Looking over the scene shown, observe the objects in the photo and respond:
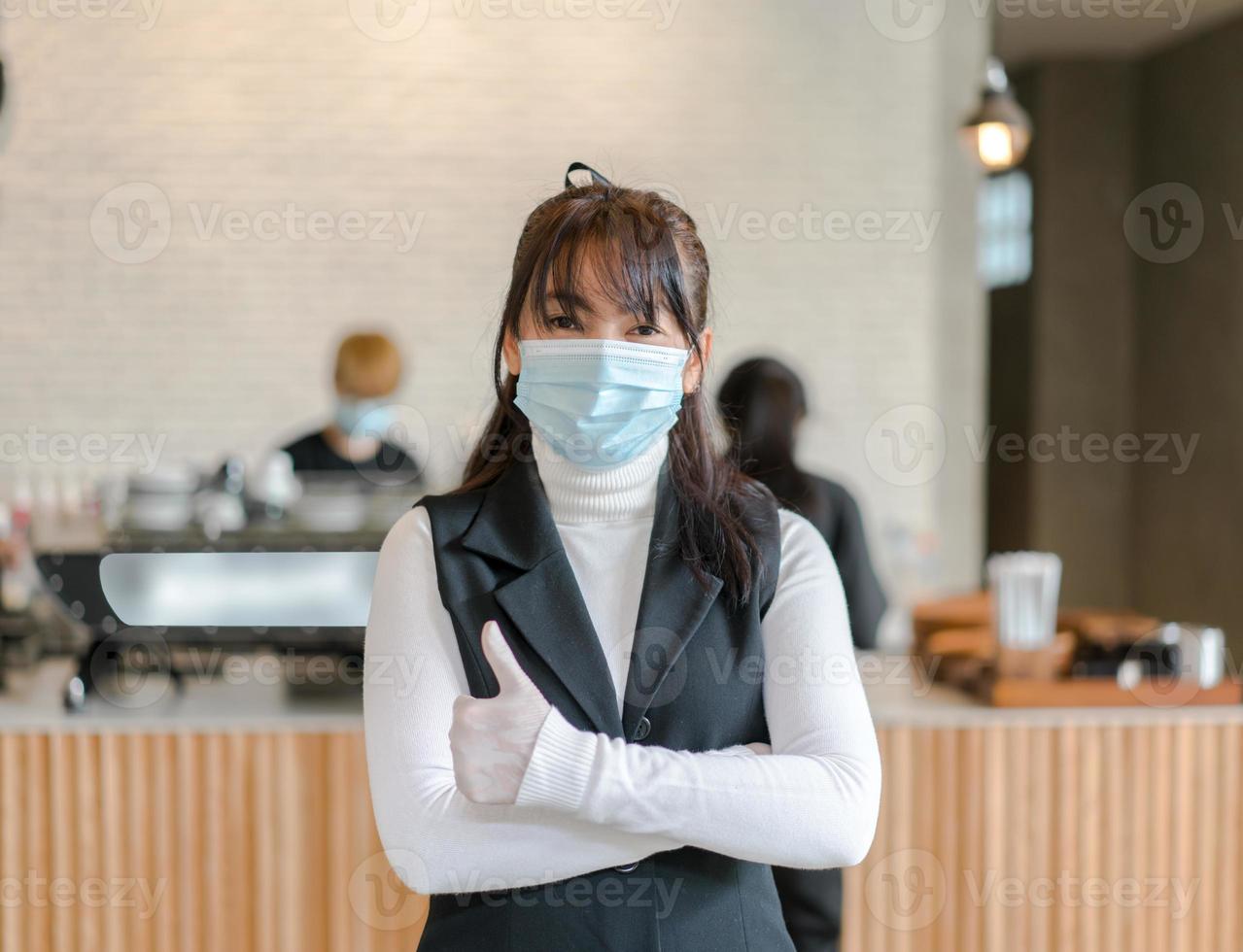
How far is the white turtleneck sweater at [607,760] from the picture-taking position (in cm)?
113

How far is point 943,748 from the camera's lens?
2.73 m

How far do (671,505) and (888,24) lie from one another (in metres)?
5.10

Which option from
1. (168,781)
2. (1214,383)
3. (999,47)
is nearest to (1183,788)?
(168,781)

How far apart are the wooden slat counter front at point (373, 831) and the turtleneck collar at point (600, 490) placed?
57.4 inches

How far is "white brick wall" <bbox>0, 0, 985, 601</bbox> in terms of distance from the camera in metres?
5.57

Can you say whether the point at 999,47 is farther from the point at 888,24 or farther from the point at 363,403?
the point at 363,403
